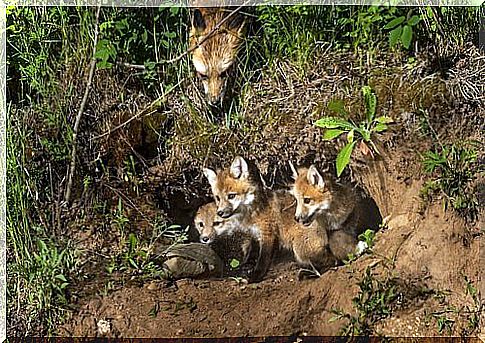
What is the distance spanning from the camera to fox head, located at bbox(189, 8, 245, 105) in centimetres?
160

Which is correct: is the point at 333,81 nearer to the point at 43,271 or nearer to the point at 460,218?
Answer: the point at 460,218

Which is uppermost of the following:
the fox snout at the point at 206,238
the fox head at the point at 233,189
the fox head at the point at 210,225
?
the fox head at the point at 233,189

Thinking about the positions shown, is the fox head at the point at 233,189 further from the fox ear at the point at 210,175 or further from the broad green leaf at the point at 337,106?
the broad green leaf at the point at 337,106

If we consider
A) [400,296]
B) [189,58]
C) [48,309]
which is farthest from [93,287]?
[400,296]

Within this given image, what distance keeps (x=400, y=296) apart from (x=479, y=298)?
181mm

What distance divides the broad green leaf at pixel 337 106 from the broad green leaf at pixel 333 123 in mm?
19

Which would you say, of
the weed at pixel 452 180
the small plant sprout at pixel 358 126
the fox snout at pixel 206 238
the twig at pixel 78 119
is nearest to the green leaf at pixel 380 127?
the small plant sprout at pixel 358 126

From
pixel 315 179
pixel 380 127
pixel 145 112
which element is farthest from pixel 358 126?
pixel 145 112

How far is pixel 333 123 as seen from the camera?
62.8 inches

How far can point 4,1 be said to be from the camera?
1642 mm

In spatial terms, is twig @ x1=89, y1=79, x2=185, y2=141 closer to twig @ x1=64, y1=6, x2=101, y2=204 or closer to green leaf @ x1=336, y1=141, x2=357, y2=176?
twig @ x1=64, y1=6, x2=101, y2=204

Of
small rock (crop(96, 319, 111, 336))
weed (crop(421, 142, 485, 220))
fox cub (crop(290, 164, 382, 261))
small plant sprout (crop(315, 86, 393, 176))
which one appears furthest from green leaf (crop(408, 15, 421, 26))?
small rock (crop(96, 319, 111, 336))

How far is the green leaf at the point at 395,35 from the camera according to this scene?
5.28 ft

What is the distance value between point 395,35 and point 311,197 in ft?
1.36
